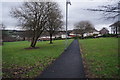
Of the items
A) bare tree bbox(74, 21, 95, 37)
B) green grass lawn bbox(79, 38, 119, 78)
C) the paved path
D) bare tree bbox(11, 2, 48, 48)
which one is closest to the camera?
the paved path

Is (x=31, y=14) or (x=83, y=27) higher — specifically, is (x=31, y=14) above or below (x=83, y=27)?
below

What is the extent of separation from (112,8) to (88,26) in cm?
5562

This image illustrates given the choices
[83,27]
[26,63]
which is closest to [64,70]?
[26,63]

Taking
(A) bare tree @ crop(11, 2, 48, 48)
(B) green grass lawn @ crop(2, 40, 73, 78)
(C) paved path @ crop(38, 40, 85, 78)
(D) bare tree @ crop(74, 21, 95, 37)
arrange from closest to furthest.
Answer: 1. (C) paved path @ crop(38, 40, 85, 78)
2. (B) green grass lawn @ crop(2, 40, 73, 78)
3. (A) bare tree @ crop(11, 2, 48, 48)
4. (D) bare tree @ crop(74, 21, 95, 37)

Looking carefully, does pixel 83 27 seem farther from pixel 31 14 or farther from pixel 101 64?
pixel 101 64

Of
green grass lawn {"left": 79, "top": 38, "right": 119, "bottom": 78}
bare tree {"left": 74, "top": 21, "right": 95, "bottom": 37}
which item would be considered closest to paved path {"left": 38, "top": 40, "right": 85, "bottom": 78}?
green grass lawn {"left": 79, "top": 38, "right": 119, "bottom": 78}

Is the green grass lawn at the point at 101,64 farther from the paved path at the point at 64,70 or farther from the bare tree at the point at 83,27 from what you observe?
the bare tree at the point at 83,27

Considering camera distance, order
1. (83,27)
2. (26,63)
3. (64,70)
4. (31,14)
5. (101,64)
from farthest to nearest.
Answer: (83,27) → (31,14) → (26,63) → (101,64) → (64,70)

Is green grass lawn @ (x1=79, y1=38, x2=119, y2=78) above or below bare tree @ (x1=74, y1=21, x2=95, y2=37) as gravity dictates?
below

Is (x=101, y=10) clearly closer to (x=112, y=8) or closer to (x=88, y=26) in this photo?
(x=112, y=8)

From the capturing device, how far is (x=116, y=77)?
4453 millimetres

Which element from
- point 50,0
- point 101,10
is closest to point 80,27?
point 50,0

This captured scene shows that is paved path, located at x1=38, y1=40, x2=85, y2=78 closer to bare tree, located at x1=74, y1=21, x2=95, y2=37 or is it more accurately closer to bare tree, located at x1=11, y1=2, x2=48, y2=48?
bare tree, located at x1=11, y1=2, x2=48, y2=48

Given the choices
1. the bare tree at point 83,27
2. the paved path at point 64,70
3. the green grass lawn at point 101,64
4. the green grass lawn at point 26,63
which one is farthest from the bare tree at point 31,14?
the bare tree at point 83,27
